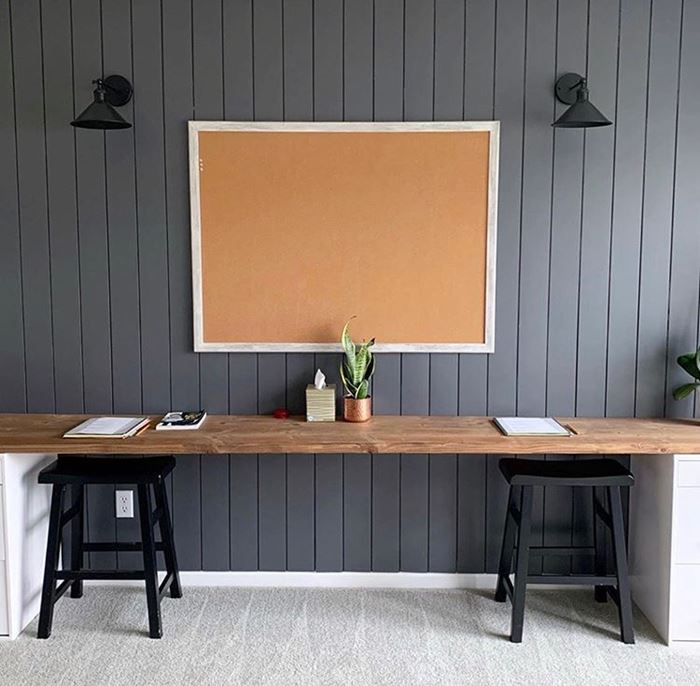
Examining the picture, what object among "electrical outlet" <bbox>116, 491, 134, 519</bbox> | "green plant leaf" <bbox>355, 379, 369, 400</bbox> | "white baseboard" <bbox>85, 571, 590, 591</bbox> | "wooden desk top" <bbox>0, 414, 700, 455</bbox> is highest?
"green plant leaf" <bbox>355, 379, 369, 400</bbox>

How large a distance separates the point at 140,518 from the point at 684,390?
2072 millimetres

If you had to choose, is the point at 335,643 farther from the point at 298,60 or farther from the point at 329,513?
the point at 298,60

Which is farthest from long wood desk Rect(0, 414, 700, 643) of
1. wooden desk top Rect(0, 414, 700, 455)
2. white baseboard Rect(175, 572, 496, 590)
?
white baseboard Rect(175, 572, 496, 590)

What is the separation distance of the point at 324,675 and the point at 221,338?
1.30 m

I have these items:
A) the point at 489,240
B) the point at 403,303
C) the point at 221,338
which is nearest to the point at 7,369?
the point at 221,338

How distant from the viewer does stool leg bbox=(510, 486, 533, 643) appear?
9.30 ft

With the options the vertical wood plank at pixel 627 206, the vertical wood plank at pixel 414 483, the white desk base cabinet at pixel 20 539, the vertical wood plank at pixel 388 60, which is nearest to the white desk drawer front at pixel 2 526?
the white desk base cabinet at pixel 20 539

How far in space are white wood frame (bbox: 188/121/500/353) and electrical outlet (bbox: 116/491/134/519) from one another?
67 centimetres

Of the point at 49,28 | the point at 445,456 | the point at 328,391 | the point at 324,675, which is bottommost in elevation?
the point at 324,675

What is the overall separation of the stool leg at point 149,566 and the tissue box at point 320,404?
66 centimetres

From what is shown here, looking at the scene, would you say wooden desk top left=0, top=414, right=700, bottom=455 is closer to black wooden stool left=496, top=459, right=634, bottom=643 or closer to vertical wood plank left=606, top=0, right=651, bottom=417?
black wooden stool left=496, top=459, right=634, bottom=643

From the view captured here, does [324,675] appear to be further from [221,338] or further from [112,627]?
[221,338]

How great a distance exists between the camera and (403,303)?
316 cm

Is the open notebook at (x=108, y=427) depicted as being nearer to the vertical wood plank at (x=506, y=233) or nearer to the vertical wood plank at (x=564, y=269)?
the vertical wood plank at (x=506, y=233)
